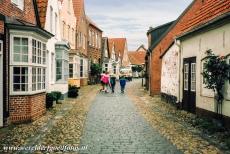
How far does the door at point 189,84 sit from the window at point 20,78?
289 inches

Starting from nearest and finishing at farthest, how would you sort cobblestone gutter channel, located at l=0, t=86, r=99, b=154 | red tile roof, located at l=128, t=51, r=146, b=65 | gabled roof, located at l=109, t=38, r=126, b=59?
cobblestone gutter channel, located at l=0, t=86, r=99, b=154
gabled roof, located at l=109, t=38, r=126, b=59
red tile roof, located at l=128, t=51, r=146, b=65

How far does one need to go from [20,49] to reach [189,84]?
8.03 m

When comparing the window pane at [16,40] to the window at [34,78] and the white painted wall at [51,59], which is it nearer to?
the window at [34,78]

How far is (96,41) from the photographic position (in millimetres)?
55312

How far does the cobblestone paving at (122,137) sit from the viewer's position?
371 inches

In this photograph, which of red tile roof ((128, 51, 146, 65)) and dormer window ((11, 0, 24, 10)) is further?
red tile roof ((128, 51, 146, 65))

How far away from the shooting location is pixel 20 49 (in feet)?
46.0

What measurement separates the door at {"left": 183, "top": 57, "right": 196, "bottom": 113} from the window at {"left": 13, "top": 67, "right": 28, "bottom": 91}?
24.1 ft

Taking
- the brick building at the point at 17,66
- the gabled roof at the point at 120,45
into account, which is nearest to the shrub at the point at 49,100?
the brick building at the point at 17,66

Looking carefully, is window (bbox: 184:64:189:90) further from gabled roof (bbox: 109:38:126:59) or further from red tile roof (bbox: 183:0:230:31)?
gabled roof (bbox: 109:38:126:59)

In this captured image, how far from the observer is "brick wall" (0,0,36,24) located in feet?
44.5

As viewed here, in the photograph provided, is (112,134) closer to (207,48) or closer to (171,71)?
(207,48)

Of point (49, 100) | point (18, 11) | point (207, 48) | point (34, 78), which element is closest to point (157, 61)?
point (49, 100)

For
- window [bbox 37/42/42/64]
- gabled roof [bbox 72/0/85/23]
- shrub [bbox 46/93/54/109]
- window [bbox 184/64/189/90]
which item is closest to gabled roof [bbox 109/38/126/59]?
gabled roof [bbox 72/0/85/23]
